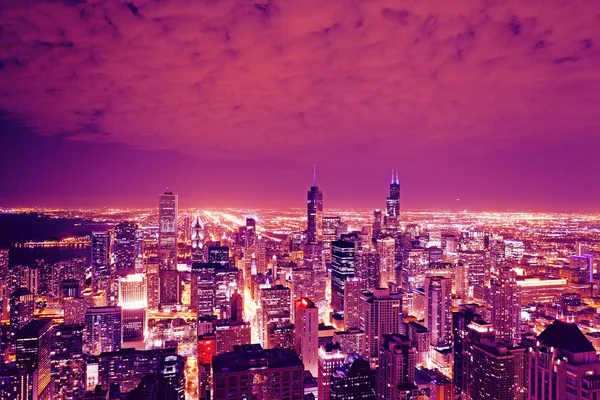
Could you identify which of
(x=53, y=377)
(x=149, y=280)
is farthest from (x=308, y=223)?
(x=53, y=377)

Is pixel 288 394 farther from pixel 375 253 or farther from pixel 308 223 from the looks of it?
pixel 308 223

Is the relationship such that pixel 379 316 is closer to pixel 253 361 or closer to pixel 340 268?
pixel 340 268

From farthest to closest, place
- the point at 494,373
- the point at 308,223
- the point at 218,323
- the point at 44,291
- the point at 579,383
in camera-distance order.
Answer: the point at 308,223 < the point at 44,291 < the point at 218,323 < the point at 494,373 < the point at 579,383

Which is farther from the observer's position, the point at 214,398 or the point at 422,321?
the point at 422,321

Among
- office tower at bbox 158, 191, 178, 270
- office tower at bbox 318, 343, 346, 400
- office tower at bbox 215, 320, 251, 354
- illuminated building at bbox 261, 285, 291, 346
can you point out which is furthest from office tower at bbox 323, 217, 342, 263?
office tower at bbox 318, 343, 346, 400

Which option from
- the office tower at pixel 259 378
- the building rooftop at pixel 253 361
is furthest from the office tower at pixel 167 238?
the office tower at pixel 259 378

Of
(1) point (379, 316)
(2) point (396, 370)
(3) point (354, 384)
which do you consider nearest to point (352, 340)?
(1) point (379, 316)

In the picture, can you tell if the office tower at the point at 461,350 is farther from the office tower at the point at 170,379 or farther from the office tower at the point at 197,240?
the office tower at the point at 197,240

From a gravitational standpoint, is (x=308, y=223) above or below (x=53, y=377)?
above
